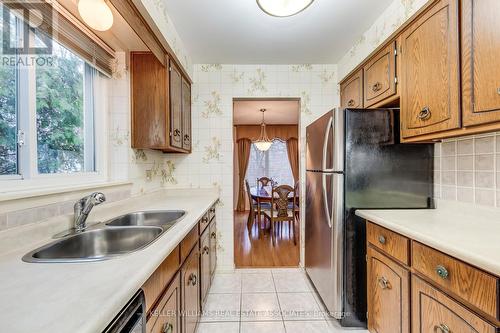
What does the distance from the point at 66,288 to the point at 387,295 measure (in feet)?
5.02

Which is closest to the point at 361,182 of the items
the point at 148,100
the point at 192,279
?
the point at 192,279

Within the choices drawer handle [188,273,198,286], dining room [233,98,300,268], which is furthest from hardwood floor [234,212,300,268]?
drawer handle [188,273,198,286]

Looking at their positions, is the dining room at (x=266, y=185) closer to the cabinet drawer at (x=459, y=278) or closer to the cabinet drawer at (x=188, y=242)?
the cabinet drawer at (x=188, y=242)

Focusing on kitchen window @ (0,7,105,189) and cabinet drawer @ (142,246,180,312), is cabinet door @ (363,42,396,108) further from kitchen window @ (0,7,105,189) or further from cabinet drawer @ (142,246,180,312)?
kitchen window @ (0,7,105,189)

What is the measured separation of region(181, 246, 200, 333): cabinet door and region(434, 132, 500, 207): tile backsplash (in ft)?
5.54

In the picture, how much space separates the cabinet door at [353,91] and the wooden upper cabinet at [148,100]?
1.67 metres

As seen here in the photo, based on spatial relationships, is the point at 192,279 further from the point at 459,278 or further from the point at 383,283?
the point at 459,278

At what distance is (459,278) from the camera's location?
93 cm

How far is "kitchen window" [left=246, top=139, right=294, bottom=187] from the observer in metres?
6.69

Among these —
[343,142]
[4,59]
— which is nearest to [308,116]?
[343,142]

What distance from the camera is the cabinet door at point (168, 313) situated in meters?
0.91

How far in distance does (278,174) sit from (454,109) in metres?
5.51

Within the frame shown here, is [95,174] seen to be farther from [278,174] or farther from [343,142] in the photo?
[278,174]
